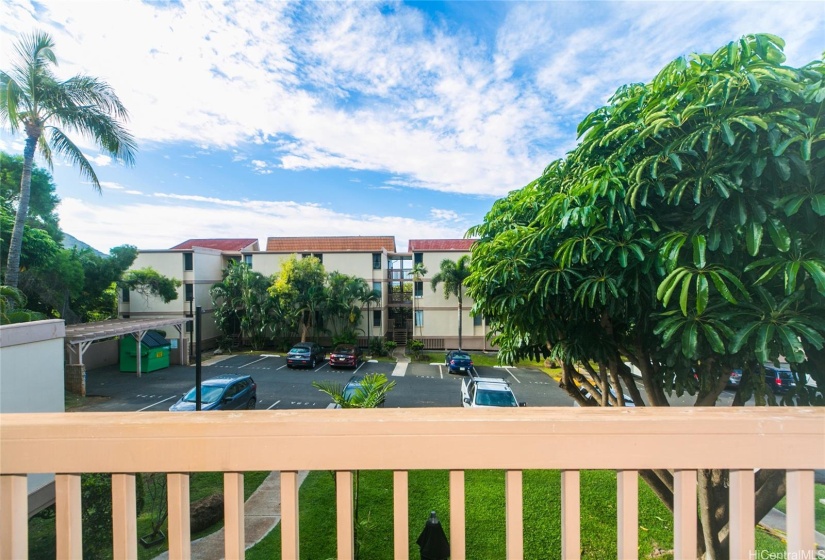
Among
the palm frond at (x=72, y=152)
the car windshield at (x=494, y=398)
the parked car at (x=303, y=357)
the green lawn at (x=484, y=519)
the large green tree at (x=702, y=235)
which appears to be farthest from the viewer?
the parked car at (x=303, y=357)

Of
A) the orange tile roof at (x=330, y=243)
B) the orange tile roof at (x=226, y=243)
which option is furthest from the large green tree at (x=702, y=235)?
the orange tile roof at (x=226, y=243)

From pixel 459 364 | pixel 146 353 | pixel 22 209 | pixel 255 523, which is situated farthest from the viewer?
pixel 459 364

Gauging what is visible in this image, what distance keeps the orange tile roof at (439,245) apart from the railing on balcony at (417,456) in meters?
18.9

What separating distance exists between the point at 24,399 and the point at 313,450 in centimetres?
357

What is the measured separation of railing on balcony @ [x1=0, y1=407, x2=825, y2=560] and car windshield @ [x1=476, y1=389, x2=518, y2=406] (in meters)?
7.06

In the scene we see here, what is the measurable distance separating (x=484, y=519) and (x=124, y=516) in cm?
507

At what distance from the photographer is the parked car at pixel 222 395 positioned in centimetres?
771

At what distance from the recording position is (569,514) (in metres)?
0.89

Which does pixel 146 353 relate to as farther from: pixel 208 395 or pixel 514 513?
pixel 514 513

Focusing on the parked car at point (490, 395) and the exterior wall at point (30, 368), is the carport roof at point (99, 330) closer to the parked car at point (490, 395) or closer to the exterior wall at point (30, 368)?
the exterior wall at point (30, 368)

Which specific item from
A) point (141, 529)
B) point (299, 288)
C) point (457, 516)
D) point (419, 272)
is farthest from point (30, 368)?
point (419, 272)

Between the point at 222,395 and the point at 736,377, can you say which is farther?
the point at 222,395

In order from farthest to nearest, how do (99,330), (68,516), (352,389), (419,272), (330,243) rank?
(330,243) → (419,272) → (99,330) → (352,389) → (68,516)

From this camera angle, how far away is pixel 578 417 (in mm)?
884
